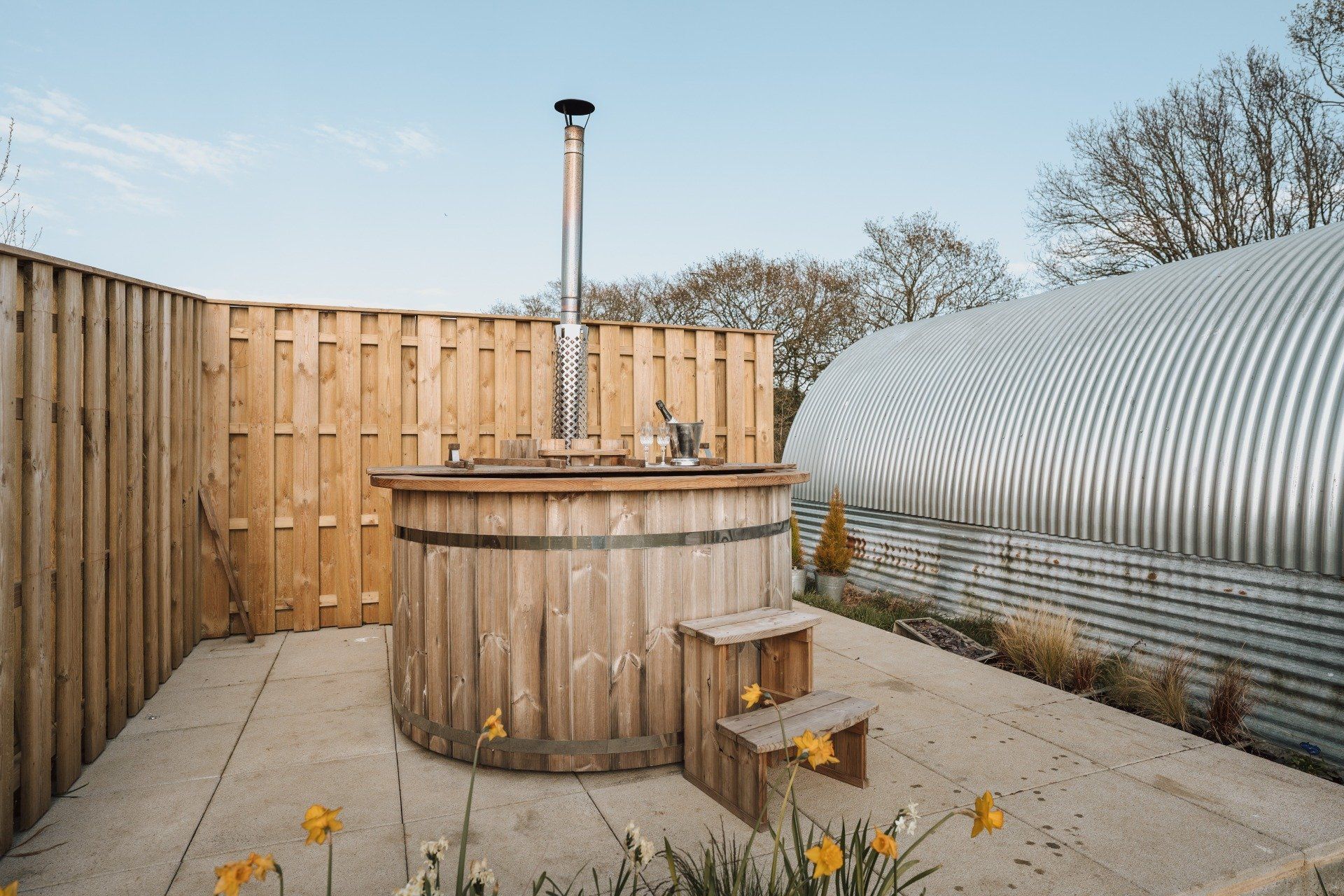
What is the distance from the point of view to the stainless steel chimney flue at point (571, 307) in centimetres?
609

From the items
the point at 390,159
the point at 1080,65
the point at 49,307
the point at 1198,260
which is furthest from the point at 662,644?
the point at 1080,65

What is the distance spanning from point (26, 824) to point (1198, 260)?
931 centimetres

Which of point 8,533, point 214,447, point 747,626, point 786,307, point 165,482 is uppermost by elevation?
point 786,307

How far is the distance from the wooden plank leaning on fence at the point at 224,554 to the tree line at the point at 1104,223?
12564 millimetres

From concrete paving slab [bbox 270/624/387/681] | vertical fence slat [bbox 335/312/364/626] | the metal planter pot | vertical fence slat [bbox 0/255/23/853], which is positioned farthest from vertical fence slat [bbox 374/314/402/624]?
the metal planter pot

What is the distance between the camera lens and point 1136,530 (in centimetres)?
559

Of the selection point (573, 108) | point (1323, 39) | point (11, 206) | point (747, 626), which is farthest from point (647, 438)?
point (1323, 39)

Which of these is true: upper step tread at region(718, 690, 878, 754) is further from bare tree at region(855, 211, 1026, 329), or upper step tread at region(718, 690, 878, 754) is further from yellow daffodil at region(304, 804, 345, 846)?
bare tree at region(855, 211, 1026, 329)

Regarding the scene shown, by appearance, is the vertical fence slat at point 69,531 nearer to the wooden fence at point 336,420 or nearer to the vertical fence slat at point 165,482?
the vertical fence slat at point 165,482

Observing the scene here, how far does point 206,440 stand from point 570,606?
459 centimetres

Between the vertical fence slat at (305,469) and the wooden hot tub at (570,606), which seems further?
the vertical fence slat at (305,469)

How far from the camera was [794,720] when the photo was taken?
3.23 meters

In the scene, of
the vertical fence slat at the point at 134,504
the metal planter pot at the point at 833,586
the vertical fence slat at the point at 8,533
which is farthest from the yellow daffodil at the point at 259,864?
the metal planter pot at the point at 833,586

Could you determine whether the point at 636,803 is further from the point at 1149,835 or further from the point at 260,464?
the point at 260,464
